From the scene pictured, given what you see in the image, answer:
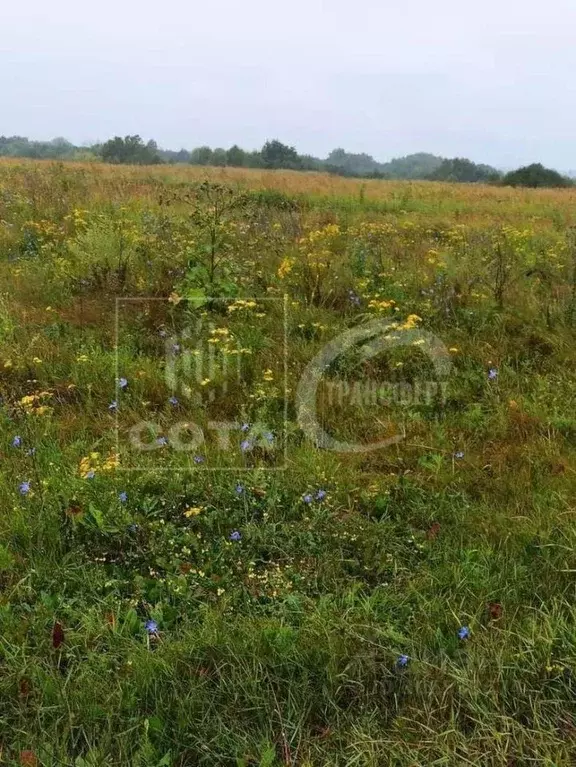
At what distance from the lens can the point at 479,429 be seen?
3.41 m

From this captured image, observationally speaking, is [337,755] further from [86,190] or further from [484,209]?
[484,209]

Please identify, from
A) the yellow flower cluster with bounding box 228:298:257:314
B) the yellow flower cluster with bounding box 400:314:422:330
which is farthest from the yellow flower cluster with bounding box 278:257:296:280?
the yellow flower cluster with bounding box 400:314:422:330

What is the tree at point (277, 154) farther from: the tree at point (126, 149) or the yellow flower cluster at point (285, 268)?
the yellow flower cluster at point (285, 268)

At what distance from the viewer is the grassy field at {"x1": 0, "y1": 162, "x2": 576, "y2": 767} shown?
1862 millimetres

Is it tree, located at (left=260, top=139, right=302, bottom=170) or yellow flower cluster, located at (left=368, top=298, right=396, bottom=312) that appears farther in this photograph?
tree, located at (left=260, top=139, right=302, bottom=170)

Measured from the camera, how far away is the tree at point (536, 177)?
3075 cm

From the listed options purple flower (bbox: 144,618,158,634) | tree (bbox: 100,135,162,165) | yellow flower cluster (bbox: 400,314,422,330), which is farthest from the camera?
tree (bbox: 100,135,162,165)

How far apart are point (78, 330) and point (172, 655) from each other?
3.26 meters

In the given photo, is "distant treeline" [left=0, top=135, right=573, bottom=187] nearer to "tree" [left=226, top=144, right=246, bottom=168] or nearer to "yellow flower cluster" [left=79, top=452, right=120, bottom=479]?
"tree" [left=226, top=144, right=246, bottom=168]

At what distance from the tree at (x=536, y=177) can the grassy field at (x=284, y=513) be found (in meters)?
28.6

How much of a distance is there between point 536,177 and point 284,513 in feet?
110

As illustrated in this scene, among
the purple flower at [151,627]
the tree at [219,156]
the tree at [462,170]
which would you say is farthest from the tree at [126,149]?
the purple flower at [151,627]

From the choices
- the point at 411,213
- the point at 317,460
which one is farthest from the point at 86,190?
the point at 317,460

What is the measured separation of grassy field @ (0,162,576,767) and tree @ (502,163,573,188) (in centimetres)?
2858
